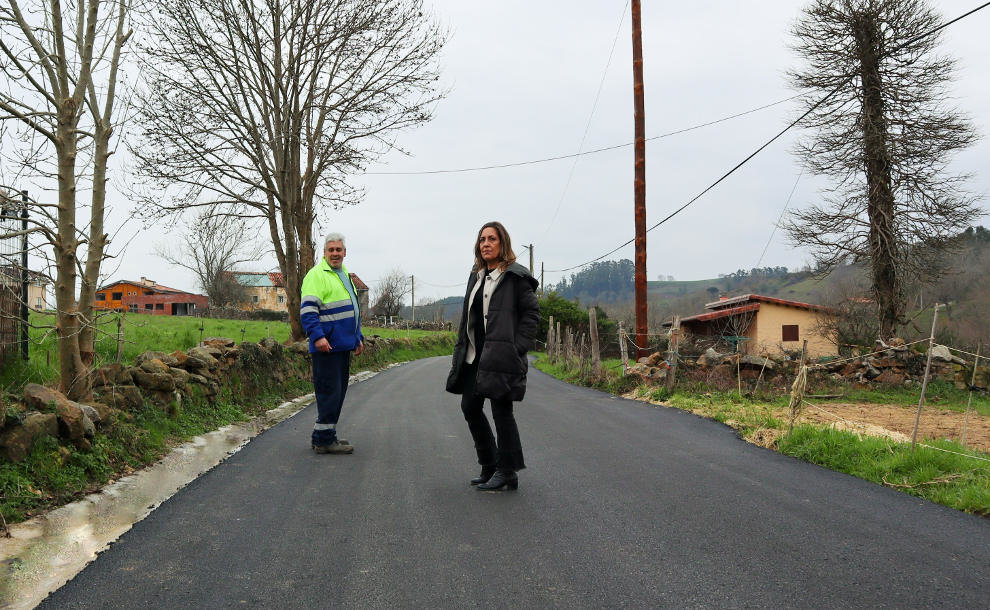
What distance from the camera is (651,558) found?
313 centimetres

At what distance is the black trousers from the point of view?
14.5 ft

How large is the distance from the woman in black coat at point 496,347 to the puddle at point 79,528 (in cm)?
205

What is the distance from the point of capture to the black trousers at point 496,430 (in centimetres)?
443

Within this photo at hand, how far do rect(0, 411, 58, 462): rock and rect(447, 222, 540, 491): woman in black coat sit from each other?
2644 millimetres

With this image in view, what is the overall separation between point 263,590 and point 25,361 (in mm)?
5556

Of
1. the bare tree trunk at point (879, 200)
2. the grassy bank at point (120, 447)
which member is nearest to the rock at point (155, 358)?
the grassy bank at point (120, 447)

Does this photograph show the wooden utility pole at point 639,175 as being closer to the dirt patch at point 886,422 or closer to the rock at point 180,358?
the dirt patch at point 886,422

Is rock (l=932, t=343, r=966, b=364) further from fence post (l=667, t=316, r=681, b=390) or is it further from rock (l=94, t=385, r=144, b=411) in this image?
rock (l=94, t=385, r=144, b=411)

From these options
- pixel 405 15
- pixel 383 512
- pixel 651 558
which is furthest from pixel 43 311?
pixel 405 15

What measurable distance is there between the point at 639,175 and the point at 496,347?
495 inches

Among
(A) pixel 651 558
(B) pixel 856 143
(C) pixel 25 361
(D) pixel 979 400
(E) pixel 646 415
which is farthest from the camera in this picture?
(B) pixel 856 143

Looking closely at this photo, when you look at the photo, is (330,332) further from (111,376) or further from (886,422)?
(886,422)

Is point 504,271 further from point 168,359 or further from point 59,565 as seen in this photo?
point 168,359

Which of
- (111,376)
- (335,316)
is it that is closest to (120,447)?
(111,376)
